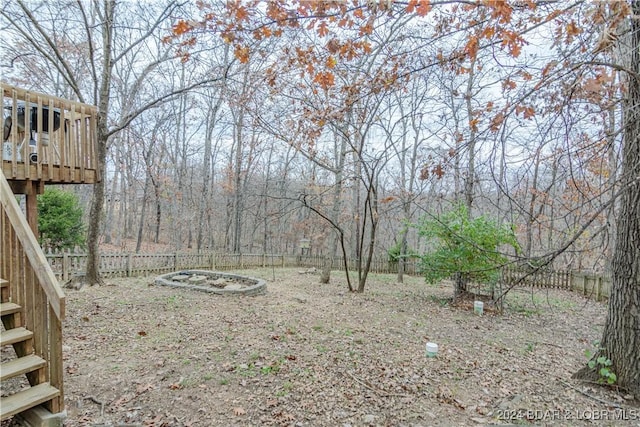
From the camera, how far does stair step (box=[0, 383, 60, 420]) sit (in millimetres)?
2117

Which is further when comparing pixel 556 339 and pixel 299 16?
pixel 556 339

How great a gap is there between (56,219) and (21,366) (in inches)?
Result: 354

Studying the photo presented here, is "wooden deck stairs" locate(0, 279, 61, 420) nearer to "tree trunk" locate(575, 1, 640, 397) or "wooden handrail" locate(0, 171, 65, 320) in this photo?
"wooden handrail" locate(0, 171, 65, 320)

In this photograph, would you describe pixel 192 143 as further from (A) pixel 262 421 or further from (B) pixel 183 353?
(A) pixel 262 421

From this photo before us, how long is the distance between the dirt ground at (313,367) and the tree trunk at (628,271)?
29 centimetres

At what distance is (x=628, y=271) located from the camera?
3.04 metres

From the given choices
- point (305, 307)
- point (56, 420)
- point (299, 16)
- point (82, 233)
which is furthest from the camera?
point (82, 233)

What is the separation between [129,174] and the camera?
55.2ft

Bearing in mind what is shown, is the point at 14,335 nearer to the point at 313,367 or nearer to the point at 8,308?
the point at 8,308

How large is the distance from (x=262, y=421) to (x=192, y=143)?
18.7 metres

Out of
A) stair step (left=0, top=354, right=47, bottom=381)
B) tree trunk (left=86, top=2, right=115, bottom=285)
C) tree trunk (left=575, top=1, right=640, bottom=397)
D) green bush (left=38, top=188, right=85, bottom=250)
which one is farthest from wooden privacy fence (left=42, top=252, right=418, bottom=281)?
tree trunk (left=575, top=1, right=640, bottom=397)

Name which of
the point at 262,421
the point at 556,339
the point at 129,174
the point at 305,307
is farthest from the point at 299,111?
the point at 129,174

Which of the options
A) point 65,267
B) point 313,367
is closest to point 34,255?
point 313,367

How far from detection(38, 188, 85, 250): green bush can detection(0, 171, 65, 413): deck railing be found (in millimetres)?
7970
